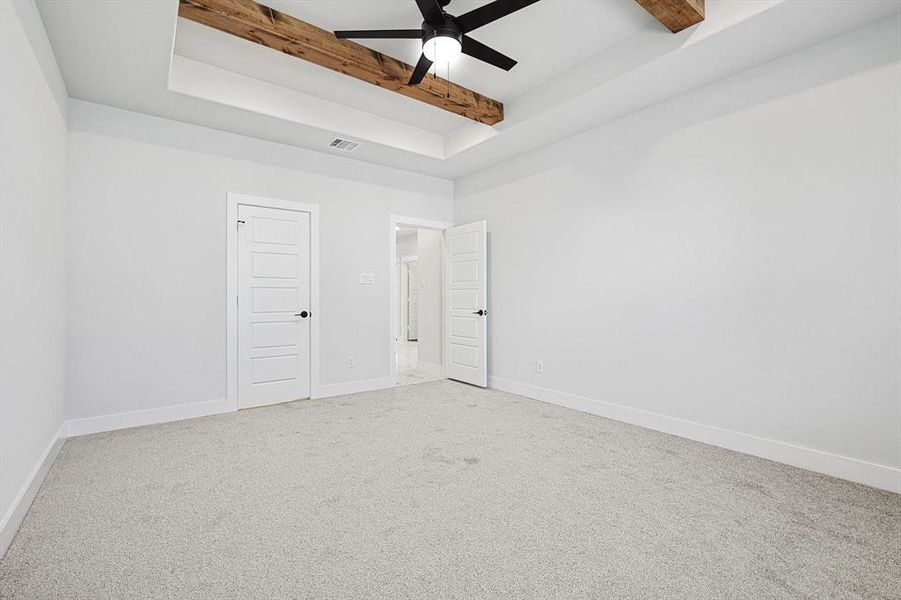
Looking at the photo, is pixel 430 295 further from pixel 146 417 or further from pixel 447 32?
pixel 447 32

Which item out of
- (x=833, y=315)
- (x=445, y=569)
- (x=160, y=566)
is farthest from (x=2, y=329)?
(x=833, y=315)

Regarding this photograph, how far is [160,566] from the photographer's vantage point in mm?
1763

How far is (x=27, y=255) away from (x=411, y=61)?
2.92 m

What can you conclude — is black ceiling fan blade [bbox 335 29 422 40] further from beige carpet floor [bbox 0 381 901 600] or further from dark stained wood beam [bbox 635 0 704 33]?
beige carpet floor [bbox 0 381 901 600]

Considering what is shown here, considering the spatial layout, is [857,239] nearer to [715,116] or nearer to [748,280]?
[748,280]

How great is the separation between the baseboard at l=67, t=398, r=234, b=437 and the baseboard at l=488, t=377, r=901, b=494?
134 inches

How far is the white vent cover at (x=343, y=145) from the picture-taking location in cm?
441

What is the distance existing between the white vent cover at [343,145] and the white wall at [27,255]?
7.01 ft

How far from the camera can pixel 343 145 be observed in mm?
4527

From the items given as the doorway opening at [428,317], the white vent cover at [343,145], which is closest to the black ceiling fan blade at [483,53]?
the white vent cover at [343,145]

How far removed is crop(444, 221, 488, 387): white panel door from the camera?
524 cm

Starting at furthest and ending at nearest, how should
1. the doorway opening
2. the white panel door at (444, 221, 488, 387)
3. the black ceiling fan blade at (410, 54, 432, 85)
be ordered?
1. the doorway opening
2. the white panel door at (444, 221, 488, 387)
3. the black ceiling fan blade at (410, 54, 432, 85)

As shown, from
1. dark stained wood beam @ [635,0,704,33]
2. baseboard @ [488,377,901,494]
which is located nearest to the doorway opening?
baseboard @ [488,377,901,494]

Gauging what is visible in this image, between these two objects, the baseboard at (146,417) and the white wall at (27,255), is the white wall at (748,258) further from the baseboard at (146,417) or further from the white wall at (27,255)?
the white wall at (27,255)
